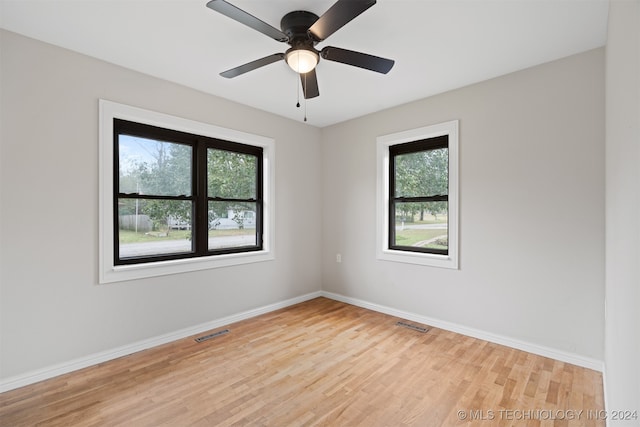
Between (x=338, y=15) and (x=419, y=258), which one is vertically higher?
(x=338, y=15)

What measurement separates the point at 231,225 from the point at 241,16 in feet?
8.15

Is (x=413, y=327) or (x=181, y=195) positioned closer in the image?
(x=181, y=195)

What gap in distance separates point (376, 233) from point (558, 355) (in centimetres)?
214

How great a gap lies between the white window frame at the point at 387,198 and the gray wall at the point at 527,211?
8cm

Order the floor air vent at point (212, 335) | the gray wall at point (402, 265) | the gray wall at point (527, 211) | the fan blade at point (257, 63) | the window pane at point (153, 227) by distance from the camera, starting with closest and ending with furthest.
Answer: the fan blade at point (257, 63), the gray wall at point (402, 265), the gray wall at point (527, 211), the window pane at point (153, 227), the floor air vent at point (212, 335)

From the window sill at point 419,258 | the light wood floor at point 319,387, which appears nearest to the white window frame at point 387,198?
the window sill at point 419,258

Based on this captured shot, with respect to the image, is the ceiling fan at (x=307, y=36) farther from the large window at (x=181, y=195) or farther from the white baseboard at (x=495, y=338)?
the white baseboard at (x=495, y=338)

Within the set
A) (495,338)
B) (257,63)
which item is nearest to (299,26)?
(257,63)

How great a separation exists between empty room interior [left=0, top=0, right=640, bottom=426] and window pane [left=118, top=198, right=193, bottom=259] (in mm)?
21

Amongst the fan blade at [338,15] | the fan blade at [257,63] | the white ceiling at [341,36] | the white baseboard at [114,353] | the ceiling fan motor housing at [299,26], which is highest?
the white ceiling at [341,36]

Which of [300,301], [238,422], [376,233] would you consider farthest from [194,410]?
[376,233]

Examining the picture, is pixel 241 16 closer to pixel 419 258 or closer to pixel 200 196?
pixel 200 196

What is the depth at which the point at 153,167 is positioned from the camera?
309cm

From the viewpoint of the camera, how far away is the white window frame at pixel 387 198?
128 inches
